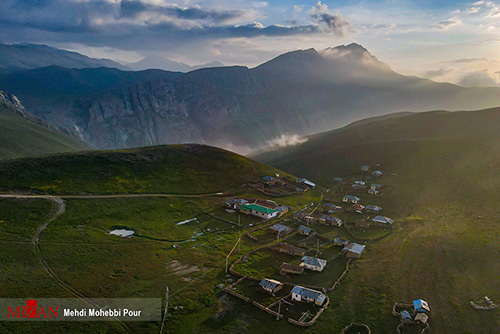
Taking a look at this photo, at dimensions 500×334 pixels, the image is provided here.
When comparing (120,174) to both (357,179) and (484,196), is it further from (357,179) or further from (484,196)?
(484,196)

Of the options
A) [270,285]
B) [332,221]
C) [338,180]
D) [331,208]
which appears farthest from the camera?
[338,180]

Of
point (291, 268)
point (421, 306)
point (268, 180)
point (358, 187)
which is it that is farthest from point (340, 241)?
point (268, 180)

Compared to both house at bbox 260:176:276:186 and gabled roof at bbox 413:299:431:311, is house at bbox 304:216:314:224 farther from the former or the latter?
gabled roof at bbox 413:299:431:311

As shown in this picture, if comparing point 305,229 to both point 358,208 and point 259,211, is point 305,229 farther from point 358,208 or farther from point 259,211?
point 358,208

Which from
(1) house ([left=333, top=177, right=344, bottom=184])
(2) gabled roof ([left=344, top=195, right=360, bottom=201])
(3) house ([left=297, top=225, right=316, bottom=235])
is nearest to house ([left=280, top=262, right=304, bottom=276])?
(3) house ([left=297, top=225, right=316, bottom=235])

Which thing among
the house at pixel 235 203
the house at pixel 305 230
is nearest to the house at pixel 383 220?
the house at pixel 305 230

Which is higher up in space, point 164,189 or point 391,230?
point 164,189

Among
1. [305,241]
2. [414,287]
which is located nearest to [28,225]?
[305,241]
